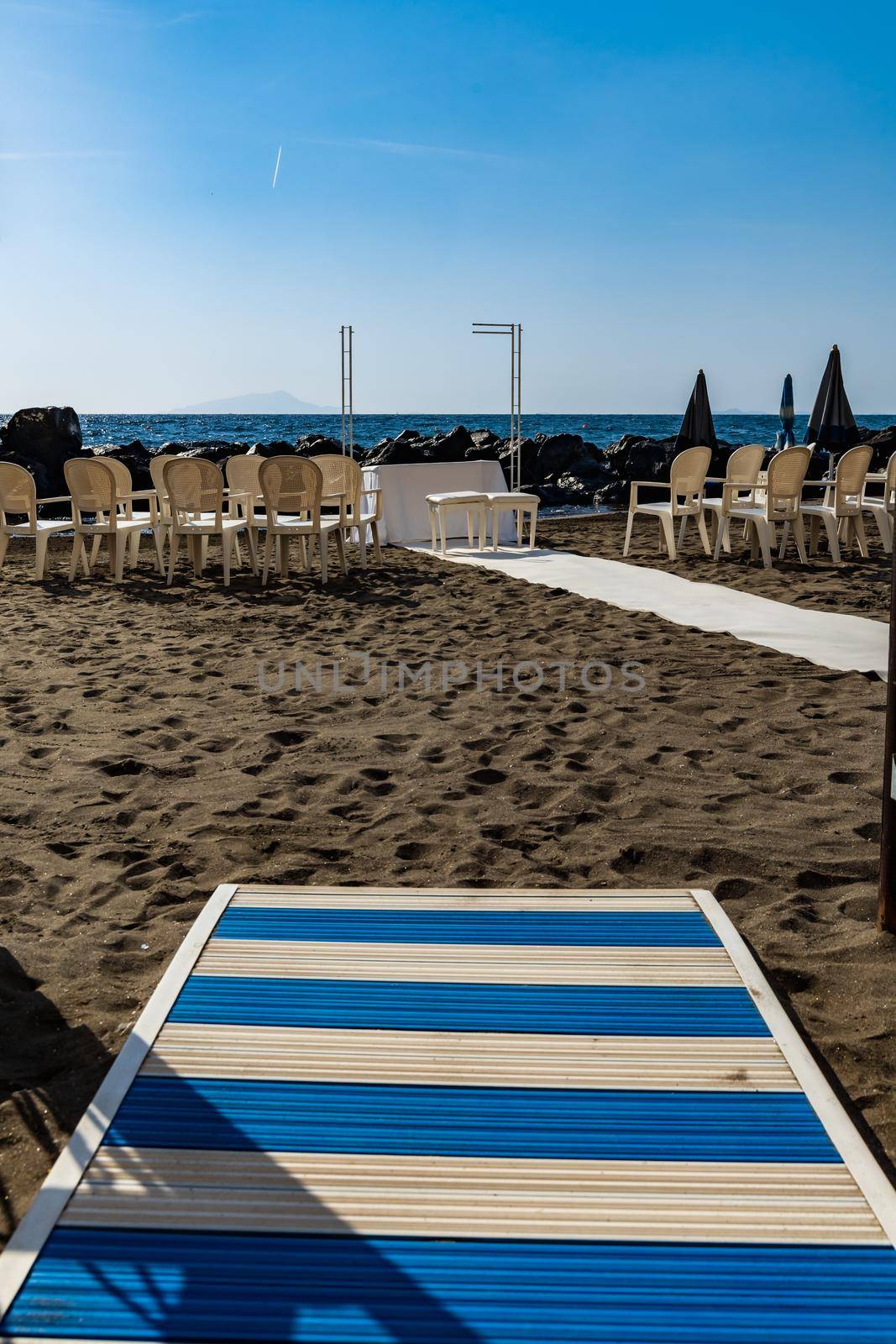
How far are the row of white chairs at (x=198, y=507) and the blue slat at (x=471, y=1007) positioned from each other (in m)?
6.48

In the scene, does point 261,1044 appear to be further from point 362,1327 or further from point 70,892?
point 70,892

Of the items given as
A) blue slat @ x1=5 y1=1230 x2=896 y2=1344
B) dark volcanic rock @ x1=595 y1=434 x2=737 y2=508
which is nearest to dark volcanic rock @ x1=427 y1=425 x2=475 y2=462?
dark volcanic rock @ x1=595 y1=434 x2=737 y2=508

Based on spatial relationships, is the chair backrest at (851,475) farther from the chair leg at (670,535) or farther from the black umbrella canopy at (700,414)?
the black umbrella canopy at (700,414)

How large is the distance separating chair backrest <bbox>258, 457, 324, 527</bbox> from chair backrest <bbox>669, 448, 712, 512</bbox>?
318 cm

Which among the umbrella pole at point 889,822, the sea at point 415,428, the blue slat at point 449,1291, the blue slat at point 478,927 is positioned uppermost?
the sea at point 415,428

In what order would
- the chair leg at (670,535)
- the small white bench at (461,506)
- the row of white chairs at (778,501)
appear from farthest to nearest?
the small white bench at (461,506), the chair leg at (670,535), the row of white chairs at (778,501)

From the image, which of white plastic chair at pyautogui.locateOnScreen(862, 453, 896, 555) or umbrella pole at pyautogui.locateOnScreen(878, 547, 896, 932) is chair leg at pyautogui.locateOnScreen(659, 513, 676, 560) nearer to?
white plastic chair at pyautogui.locateOnScreen(862, 453, 896, 555)

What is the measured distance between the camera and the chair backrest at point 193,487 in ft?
27.5

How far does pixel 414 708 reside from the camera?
4.72 metres

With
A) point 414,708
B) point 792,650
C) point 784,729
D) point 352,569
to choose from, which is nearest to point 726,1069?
point 784,729

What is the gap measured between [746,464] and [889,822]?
7849 mm

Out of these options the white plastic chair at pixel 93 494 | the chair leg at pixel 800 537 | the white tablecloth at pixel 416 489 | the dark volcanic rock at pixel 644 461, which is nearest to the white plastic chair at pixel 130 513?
the white plastic chair at pixel 93 494

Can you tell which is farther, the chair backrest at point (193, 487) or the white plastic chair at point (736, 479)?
the white plastic chair at point (736, 479)

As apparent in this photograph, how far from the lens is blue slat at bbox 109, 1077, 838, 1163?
5.35 ft
